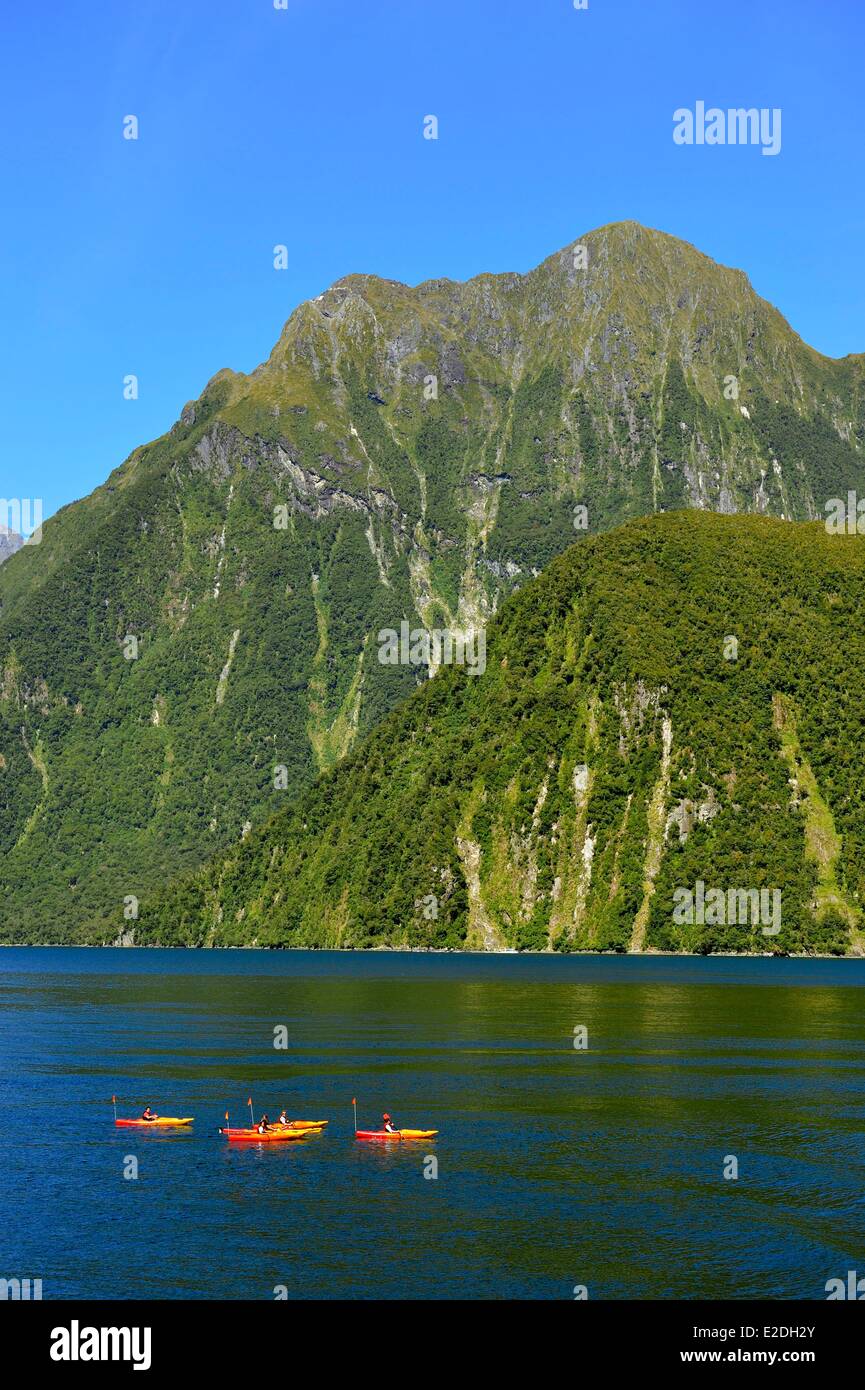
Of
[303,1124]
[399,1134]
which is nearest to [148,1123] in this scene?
[303,1124]

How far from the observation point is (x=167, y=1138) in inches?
4382

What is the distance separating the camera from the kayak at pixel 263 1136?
352 ft

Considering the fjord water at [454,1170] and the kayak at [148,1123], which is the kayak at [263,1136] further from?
the kayak at [148,1123]

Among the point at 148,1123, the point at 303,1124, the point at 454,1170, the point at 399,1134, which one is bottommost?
the point at 454,1170

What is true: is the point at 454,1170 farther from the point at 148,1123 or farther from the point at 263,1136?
the point at 148,1123

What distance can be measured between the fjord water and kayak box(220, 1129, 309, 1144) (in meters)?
1.04

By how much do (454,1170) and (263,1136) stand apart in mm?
16104

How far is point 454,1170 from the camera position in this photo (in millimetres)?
98062

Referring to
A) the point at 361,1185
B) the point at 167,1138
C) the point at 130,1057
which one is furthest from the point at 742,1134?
the point at 130,1057

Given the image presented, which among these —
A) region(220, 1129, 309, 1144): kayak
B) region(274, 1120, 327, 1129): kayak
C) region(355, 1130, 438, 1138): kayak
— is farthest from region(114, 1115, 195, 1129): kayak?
region(355, 1130, 438, 1138): kayak

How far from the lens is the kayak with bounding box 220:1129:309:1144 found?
352ft

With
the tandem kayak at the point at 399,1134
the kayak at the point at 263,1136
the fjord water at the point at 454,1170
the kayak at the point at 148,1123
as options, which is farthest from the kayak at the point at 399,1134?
the kayak at the point at 148,1123

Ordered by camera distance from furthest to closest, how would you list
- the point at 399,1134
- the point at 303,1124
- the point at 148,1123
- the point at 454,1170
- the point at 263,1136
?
1. the point at 148,1123
2. the point at 303,1124
3. the point at 263,1136
4. the point at 399,1134
5. the point at 454,1170

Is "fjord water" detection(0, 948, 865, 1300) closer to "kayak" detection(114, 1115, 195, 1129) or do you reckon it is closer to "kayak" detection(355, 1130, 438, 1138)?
"kayak" detection(355, 1130, 438, 1138)
